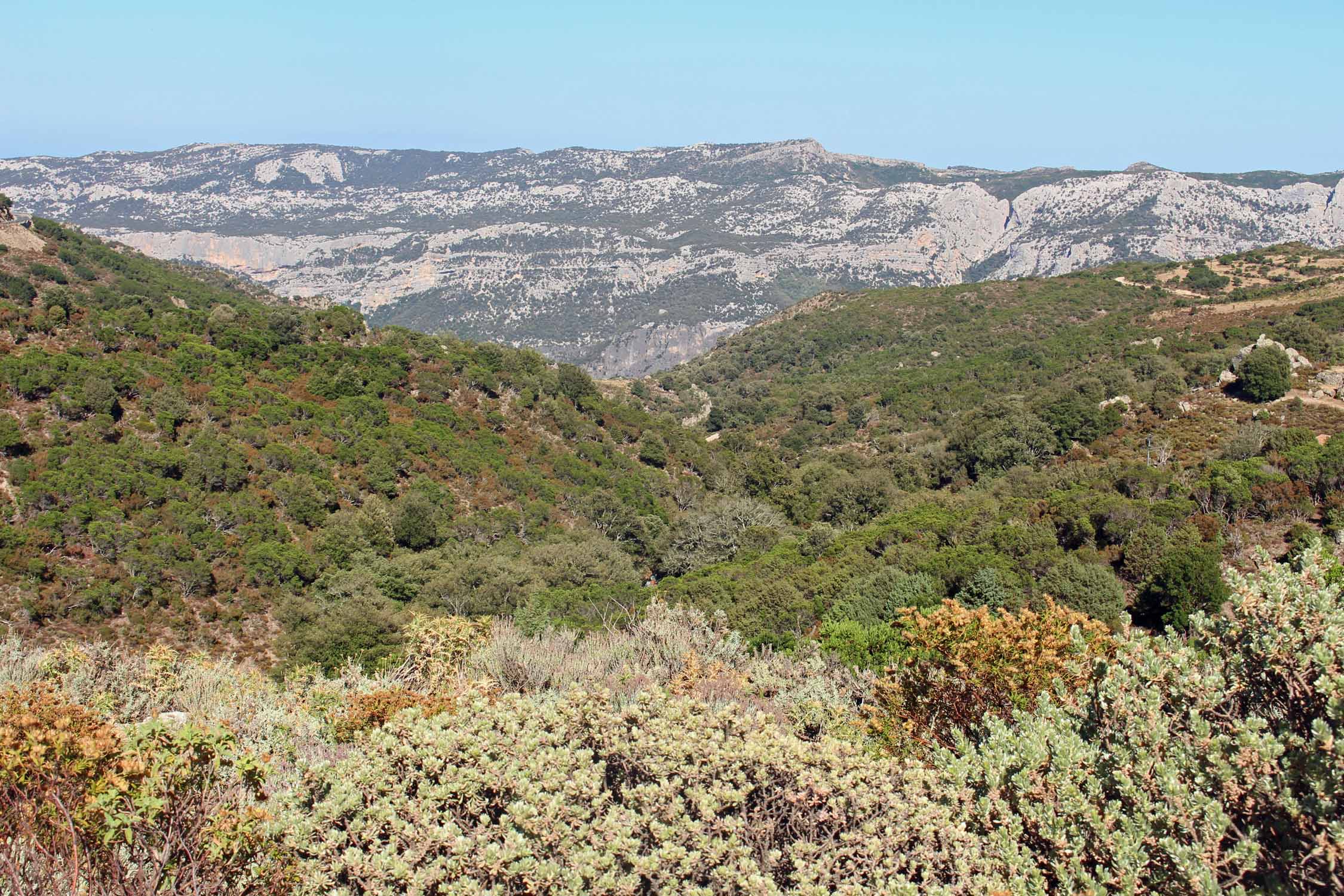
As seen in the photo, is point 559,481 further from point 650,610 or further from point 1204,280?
point 1204,280

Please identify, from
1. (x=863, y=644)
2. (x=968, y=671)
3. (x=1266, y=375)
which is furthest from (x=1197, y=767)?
(x=1266, y=375)

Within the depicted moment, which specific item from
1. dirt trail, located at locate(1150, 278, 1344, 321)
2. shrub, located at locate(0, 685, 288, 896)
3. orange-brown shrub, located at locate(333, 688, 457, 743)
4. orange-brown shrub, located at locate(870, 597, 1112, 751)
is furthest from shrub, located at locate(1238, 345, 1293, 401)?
shrub, located at locate(0, 685, 288, 896)

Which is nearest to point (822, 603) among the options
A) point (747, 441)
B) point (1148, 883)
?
point (1148, 883)

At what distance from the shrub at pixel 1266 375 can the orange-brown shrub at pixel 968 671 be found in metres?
30.7

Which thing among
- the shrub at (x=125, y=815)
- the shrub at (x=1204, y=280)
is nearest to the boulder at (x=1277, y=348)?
the shrub at (x=1204, y=280)

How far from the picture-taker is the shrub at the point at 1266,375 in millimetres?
34125

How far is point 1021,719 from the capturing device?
671 centimetres

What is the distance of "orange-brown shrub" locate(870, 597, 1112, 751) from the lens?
9.69m

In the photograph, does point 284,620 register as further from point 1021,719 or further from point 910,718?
point 1021,719

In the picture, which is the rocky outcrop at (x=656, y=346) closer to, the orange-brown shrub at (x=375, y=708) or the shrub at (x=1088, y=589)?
the shrub at (x=1088, y=589)

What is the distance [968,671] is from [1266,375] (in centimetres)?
3298

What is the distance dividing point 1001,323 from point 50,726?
7746 cm

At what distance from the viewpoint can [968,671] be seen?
978cm

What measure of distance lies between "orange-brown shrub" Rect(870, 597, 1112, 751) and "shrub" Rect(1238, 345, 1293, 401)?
3068 cm
